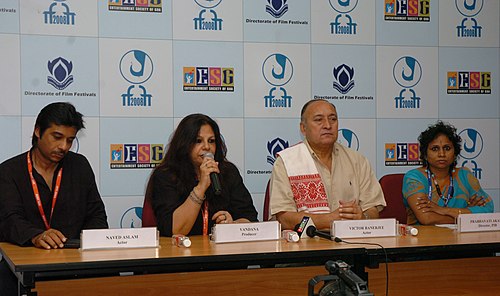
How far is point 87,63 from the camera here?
397 centimetres

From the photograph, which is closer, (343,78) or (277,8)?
(277,8)

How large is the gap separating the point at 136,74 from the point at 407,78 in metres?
1.83

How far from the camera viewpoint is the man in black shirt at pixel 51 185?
2.98m

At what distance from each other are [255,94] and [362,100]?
0.75 m

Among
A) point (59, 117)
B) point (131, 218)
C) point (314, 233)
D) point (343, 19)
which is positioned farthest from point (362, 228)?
point (343, 19)

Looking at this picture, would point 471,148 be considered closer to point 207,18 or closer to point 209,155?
point 207,18

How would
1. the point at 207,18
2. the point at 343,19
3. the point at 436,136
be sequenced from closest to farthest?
the point at 436,136
the point at 207,18
the point at 343,19

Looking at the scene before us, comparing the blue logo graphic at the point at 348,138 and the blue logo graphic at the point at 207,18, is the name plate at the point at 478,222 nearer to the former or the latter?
the blue logo graphic at the point at 348,138

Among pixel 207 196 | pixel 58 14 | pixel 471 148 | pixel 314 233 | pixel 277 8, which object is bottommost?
pixel 314 233

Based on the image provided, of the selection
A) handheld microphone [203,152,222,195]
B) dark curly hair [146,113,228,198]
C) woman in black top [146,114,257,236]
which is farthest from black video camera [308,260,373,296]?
dark curly hair [146,113,228,198]

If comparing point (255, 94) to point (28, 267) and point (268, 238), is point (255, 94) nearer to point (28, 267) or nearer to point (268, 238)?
point (268, 238)

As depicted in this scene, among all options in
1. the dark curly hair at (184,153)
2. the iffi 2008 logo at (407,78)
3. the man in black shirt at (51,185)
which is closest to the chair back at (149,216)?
the dark curly hair at (184,153)

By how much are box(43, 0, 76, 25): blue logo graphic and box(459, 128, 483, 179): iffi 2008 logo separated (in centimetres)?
272

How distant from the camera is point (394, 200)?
3844 millimetres
